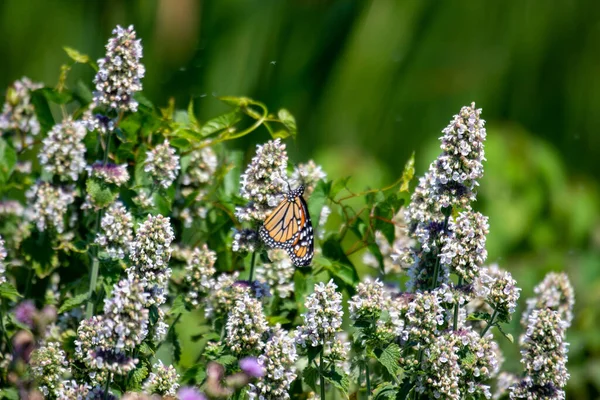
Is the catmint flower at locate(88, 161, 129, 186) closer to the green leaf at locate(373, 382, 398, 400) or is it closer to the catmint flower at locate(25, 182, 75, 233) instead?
the catmint flower at locate(25, 182, 75, 233)

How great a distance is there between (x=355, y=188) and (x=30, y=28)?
2.31 metres

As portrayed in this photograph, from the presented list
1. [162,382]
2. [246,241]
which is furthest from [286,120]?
[162,382]

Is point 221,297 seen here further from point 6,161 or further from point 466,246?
point 6,161

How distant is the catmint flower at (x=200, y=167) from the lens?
301 cm

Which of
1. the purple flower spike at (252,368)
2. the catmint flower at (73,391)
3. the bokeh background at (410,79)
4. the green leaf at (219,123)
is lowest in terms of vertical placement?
the catmint flower at (73,391)

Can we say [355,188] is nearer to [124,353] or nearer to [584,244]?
[584,244]

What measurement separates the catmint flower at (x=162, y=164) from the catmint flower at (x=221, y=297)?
1.15ft

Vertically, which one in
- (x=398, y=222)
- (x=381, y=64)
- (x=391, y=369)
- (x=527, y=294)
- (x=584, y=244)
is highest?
(x=381, y=64)

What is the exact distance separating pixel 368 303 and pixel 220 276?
0.60 m

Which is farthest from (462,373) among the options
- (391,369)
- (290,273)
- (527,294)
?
(527,294)

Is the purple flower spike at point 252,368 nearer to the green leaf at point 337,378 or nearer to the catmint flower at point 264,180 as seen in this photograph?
the green leaf at point 337,378

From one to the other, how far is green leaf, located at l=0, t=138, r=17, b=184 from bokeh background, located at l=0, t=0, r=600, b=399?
1.10 m

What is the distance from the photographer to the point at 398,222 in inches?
121

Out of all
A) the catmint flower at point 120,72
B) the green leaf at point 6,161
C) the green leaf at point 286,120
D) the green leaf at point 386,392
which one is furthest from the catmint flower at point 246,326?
the green leaf at point 6,161
